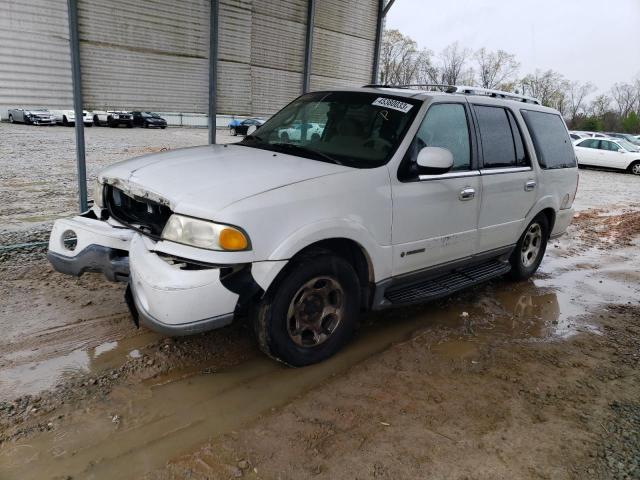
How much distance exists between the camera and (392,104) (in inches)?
164

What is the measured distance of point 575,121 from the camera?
6506cm

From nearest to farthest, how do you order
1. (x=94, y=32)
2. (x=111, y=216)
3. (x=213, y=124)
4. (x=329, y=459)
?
(x=329, y=459)
(x=111, y=216)
(x=94, y=32)
(x=213, y=124)

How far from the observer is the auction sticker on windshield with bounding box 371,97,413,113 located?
161 inches

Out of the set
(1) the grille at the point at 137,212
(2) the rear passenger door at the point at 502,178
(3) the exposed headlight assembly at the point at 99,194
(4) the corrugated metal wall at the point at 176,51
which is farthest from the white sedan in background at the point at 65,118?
(2) the rear passenger door at the point at 502,178

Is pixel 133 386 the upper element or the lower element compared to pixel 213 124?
lower

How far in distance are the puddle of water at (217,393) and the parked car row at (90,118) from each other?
24.6 metres

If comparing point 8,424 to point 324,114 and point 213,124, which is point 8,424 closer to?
point 324,114

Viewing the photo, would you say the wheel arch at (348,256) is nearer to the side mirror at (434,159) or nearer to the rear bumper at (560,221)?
the side mirror at (434,159)

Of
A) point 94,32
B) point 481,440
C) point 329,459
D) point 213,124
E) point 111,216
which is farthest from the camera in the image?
point 213,124

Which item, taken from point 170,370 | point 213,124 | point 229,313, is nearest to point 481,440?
point 229,313

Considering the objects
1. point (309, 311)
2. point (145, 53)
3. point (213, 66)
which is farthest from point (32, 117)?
point (309, 311)

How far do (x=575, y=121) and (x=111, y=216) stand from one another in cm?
7203

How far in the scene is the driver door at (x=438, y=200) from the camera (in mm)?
3852

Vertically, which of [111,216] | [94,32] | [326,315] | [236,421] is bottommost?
[236,421]
